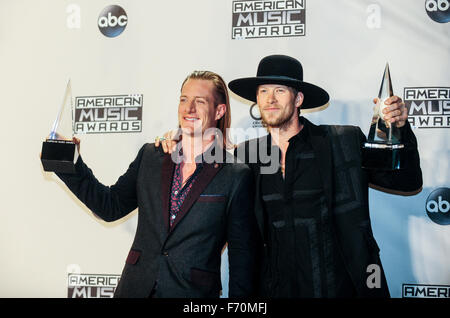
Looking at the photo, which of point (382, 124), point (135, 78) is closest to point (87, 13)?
point (135, 78)

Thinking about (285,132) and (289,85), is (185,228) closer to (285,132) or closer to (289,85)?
(285,132)

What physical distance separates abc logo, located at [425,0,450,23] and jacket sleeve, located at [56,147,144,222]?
6.32ft

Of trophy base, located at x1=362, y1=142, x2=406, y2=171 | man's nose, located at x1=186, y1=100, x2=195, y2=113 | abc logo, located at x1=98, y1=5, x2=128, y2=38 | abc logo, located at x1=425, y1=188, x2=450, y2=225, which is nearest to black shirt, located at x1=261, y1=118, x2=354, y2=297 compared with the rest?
trophy base, located at x1=362, y1=142, x2=406, y2=171

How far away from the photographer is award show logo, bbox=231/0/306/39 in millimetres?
2967

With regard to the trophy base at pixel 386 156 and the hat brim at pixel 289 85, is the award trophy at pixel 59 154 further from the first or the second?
the trophy base at pixel 386 156

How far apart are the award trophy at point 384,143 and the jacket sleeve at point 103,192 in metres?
1.14

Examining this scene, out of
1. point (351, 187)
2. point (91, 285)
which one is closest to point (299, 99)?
point (351, 187)

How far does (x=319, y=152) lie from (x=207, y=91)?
0.65 meters

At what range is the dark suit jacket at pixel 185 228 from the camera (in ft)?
6.90

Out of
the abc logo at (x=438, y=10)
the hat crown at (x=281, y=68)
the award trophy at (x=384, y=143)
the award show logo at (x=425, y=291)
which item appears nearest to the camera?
the award trophy at (x=384, y=143)

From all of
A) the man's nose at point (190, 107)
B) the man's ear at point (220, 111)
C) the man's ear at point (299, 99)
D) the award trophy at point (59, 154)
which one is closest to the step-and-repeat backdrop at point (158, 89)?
the man's ear at point (299, 99)
